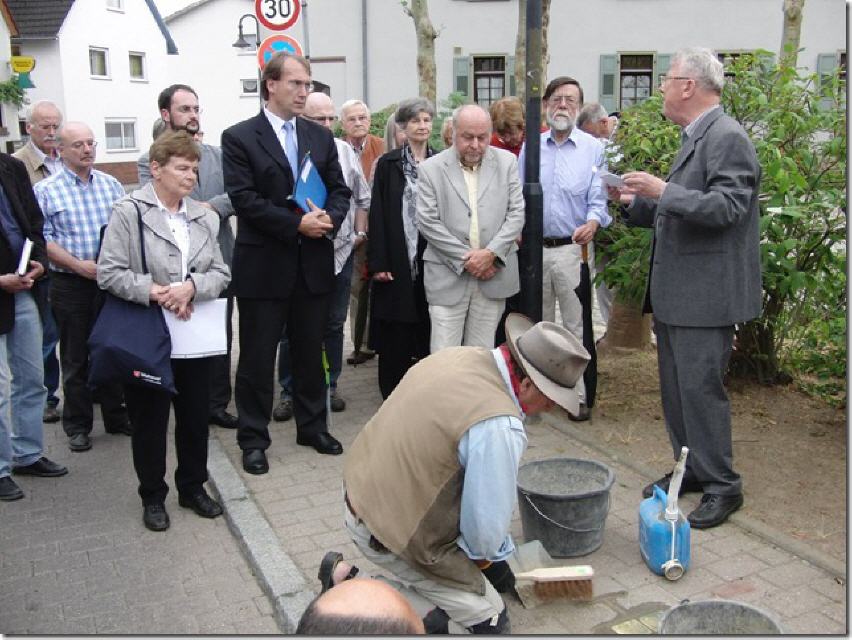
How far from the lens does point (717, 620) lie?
10.7ft

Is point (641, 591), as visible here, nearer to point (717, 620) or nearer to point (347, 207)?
point (717, 620)

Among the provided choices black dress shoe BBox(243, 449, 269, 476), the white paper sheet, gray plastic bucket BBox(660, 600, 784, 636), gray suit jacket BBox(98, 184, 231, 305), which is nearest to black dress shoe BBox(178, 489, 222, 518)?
black dress shoe BBox(243, 449, 269, 476)

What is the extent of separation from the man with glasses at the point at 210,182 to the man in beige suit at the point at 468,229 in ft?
4.66

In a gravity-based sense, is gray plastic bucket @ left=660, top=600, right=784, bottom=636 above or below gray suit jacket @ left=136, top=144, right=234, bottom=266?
below

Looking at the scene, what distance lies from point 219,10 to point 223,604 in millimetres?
43030

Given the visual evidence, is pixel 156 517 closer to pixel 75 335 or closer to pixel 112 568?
pixel 112 568

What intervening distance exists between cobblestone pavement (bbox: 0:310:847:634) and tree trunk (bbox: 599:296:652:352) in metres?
2.47

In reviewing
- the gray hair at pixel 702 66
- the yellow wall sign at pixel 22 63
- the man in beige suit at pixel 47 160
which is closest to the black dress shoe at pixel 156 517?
the man in beige suit at pixel 47 160

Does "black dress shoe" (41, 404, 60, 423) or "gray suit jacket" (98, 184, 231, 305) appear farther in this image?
"black dress shoe" (41, 404, 60, 423)

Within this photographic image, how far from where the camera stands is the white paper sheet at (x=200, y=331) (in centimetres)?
470

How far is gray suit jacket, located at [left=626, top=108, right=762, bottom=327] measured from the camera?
4.32 m

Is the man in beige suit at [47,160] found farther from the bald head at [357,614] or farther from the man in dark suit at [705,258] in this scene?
the bald head at [357,614]

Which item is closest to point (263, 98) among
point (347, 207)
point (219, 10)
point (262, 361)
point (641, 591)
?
point (347, 207)

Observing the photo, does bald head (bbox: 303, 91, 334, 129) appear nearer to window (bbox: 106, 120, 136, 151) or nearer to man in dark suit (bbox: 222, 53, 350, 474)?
man in dark suit (bbox: 222, 53, 350, 474)
